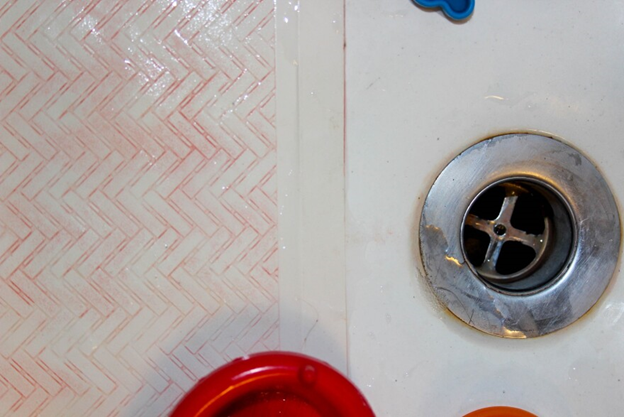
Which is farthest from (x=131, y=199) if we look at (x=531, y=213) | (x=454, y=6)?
(x=531, y=213)

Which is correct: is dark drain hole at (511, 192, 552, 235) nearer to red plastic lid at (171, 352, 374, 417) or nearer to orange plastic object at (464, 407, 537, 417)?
orange plastic object at (464, 407, 537, 417)

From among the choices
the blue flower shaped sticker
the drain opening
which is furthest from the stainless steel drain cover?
the blue flower shaped sticker

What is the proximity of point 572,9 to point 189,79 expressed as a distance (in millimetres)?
499

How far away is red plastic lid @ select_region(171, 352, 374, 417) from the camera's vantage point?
64cm

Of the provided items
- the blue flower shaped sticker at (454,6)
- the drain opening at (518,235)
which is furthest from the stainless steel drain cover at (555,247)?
the blue flower shaped sticker at (454,6)

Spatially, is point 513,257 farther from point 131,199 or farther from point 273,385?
point 131,199

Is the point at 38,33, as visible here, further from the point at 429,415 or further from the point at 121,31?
the point at 429,415

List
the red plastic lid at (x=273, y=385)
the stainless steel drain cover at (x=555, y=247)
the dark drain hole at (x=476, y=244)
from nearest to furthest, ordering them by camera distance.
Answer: the red plastic lid at (x=273, y=385)
the stainless steel drain cover at (x=555, y=247)
the dark drain hole at (x=476, y=244)

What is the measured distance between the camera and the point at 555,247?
2.65 ft

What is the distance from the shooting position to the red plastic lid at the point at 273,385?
2.09 feet

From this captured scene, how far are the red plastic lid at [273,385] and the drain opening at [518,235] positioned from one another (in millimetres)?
245

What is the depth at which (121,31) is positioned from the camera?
71 cm

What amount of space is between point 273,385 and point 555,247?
17.0 inches

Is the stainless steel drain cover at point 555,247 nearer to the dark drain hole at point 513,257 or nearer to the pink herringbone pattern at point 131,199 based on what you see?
the dark drain hole at point 513,257
